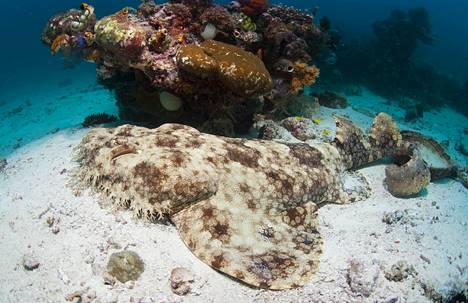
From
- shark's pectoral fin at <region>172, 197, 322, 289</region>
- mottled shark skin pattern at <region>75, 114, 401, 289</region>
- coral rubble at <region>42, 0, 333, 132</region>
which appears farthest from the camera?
coral rubble at <region>42, 0, 333, 132</region>

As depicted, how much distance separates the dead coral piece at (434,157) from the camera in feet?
24.6

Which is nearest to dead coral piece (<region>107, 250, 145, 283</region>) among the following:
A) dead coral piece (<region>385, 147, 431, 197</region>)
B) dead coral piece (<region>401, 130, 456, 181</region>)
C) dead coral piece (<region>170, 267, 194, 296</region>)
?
dead coral piece (<region>170, 267, 194, 296</region>)

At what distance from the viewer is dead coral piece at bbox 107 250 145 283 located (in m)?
4.14

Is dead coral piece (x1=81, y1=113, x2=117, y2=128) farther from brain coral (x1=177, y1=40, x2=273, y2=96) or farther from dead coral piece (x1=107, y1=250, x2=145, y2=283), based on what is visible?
dead coral piece (x1=107, y1=250, x2=145, y2=283)

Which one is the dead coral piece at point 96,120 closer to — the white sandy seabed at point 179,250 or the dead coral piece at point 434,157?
the white sandy seabed at point 179,250

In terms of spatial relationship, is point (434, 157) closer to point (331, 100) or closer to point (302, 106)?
point (302, 106)

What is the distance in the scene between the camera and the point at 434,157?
7.86 meters

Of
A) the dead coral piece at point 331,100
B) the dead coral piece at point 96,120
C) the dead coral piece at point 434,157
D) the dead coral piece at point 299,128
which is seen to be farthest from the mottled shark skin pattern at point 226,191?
the dead coral piece at point 331,100

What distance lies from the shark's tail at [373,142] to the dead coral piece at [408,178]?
27.3 inches

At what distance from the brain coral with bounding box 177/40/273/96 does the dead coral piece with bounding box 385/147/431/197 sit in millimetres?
3213

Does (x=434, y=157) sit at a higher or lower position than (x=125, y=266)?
lower

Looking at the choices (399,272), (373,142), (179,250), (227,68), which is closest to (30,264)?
(179,250)

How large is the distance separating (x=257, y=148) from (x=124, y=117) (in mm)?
4653

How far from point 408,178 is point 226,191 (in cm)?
396
